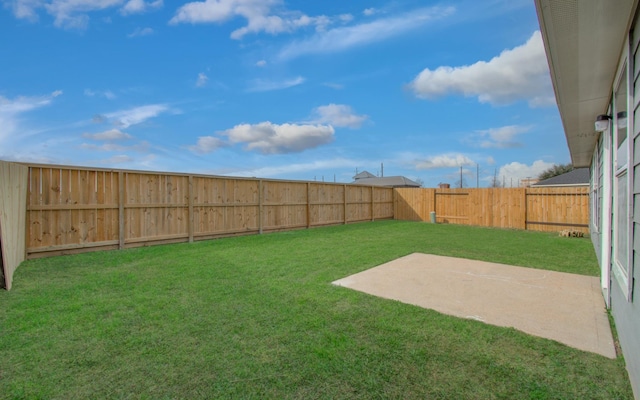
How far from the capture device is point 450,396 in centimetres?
171

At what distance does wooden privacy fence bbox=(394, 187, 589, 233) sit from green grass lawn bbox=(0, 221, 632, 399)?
1063 centimetres

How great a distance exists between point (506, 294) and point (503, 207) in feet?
32.7

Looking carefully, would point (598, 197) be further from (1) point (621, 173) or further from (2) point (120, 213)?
(2) point (120, 213)

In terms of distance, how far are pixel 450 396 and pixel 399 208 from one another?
46.1 feet

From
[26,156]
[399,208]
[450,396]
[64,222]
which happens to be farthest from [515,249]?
[26,156]

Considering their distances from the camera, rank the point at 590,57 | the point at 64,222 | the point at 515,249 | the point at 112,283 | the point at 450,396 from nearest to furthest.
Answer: the point at 450,396 → the point at 590,57 → the point at 112,283 → the point at 64,222 → the point at 515,249

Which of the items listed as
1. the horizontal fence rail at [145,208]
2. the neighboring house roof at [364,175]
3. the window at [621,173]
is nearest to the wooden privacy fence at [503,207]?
the horizontal fence rail at [145,208]

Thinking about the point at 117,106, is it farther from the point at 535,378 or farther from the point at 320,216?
the point at 535,378

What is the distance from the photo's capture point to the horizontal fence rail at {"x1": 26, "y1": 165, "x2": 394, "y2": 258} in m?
5.78

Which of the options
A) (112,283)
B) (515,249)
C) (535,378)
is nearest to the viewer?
(535,378)

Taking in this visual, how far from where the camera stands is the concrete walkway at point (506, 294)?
8.70 ft

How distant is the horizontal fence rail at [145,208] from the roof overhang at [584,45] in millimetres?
7658

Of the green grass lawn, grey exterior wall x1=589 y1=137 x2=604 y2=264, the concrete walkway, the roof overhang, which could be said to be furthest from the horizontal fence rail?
grey exterior wall x1=589 y1=137 x2=604 y2=264

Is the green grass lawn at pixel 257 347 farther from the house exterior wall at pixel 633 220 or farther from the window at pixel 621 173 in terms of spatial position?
the window at pixel 621 173
